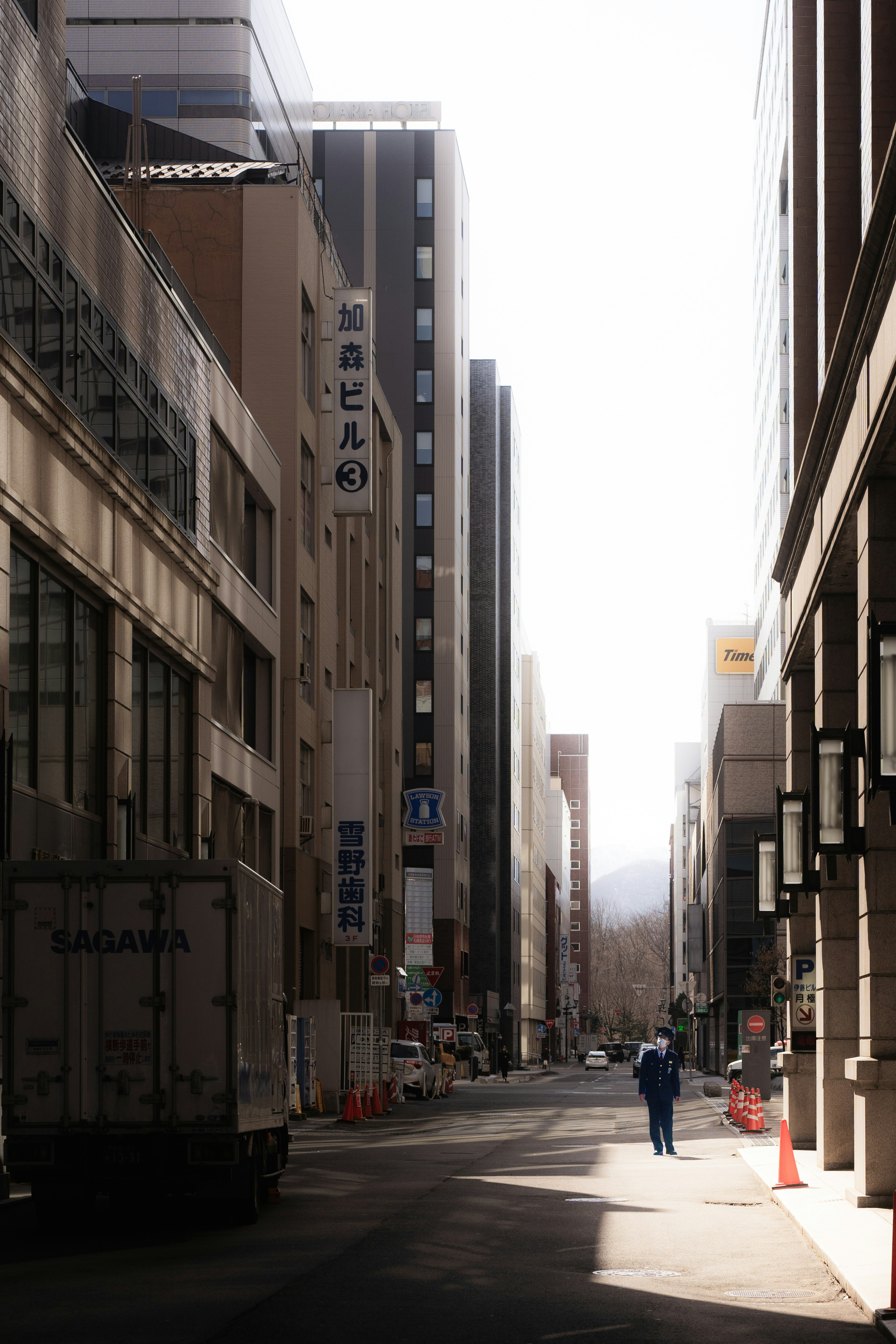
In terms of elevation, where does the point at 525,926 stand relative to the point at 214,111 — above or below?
below

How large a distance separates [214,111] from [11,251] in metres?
43.8

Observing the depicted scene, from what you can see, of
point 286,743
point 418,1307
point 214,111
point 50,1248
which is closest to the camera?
point 418,1307

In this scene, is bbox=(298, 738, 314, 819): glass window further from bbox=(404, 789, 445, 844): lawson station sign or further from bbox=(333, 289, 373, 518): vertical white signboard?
bbox=(404, 789, 445, 844): lawson station sign

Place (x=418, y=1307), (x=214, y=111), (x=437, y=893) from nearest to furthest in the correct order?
1. (x=418, y=1307)
2. (x=214, y=111)
3. (x=437, y=893)

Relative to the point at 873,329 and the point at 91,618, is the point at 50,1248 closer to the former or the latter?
the point at 873,329

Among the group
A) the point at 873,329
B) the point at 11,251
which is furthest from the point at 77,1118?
the point at 11,251

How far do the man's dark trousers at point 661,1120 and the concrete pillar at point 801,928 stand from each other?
69.1 inches

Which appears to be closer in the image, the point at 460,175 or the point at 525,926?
the point at 460,175

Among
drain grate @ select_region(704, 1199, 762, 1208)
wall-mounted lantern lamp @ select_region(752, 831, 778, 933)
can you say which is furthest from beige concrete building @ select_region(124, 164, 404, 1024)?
drain grate @ select_region(704, 1199, 762, 1208)

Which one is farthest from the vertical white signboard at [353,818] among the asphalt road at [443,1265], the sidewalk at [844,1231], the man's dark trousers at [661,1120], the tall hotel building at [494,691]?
the tall hotel building at [494,691]

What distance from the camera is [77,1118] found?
1466 cm

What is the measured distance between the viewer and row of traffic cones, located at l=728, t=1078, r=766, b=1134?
3133cm

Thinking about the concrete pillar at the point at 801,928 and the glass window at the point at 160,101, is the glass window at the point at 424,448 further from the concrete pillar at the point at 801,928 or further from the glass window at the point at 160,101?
the concrete pillar at the point at 801,928

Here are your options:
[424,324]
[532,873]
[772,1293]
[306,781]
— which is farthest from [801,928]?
[532,873]
